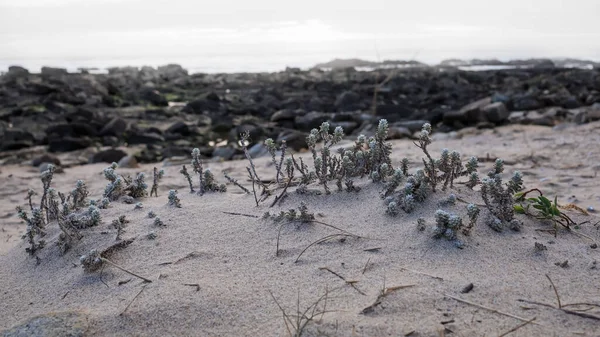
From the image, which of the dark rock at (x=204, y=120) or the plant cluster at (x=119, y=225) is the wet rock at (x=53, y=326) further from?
the dark rock at (x=204, y=120)

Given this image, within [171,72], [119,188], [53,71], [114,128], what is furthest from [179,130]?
[171,72]

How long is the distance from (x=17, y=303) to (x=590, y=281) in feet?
8.11

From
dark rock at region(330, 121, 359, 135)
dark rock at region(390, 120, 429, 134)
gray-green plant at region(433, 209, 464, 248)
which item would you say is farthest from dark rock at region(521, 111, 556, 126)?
gray-green plant at region(433, 209, 464, 248)

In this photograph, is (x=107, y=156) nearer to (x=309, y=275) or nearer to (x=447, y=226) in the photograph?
(x=309, y=275)

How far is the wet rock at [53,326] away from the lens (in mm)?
2180

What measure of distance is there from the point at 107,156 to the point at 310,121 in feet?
15.6

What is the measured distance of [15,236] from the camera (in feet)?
13.7

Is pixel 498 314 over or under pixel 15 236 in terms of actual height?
over

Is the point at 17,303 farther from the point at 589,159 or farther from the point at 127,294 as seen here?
the point at 589,159

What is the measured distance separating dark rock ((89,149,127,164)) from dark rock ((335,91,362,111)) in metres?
6.98

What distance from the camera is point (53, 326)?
2.21 meters


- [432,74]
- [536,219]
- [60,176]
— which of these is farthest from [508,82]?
[536,219]

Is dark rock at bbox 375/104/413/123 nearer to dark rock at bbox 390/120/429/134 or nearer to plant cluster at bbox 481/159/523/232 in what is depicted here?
dark rock at bbox 390/120/429/134

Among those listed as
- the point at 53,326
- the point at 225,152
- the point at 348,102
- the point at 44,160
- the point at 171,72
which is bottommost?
the point at 171,72
